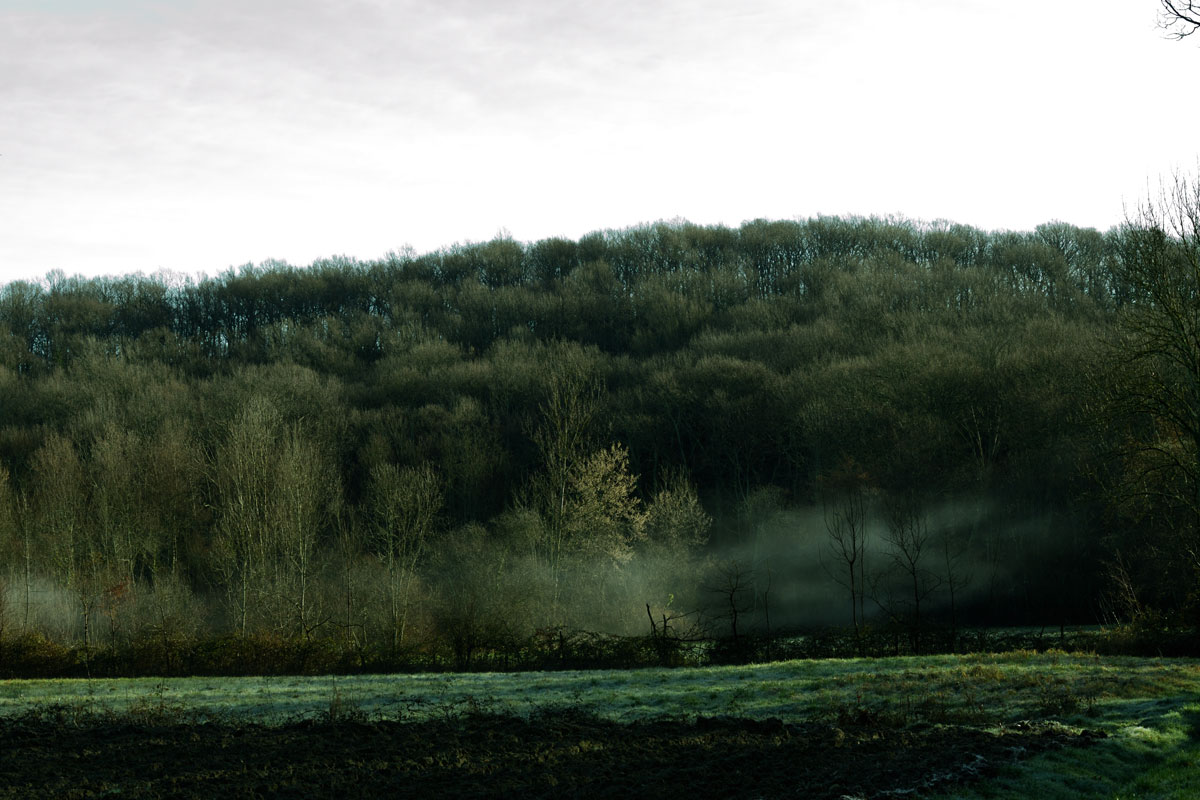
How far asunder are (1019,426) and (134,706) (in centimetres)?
4183

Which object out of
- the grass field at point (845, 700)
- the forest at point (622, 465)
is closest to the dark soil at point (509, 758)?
the grass field at point (845, 700)

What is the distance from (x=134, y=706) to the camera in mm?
17750

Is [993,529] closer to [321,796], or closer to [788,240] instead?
[321,796]

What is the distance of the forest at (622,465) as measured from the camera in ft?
98.2

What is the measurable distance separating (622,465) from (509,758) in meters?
31.7

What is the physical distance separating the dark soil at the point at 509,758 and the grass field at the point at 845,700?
2.03 feet

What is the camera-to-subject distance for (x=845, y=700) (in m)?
16.1

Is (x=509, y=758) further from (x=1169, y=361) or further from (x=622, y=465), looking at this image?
(x=622, y=465)

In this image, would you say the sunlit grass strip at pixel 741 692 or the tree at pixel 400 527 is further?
the tree at pixel 400 527

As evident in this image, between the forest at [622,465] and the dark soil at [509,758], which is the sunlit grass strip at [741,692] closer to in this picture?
the dark soil at [509,758]

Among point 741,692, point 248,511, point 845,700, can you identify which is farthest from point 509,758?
point 248,511

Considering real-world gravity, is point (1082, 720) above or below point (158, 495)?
below

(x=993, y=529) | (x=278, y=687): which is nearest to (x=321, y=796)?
(x=278, y=687)

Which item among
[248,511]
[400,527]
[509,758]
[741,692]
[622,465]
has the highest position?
[622,465]
